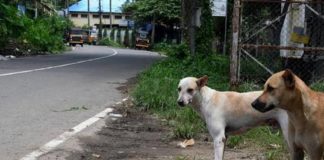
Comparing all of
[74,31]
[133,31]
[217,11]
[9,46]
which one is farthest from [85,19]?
[217,11]

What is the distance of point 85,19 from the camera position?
105m

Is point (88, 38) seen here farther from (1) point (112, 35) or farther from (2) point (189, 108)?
(2) point (189, 108)

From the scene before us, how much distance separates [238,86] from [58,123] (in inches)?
127

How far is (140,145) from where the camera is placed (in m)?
7.76

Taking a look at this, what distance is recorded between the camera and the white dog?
6.34 meters

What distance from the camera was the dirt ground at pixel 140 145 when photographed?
277 inches

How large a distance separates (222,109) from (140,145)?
5.73ft

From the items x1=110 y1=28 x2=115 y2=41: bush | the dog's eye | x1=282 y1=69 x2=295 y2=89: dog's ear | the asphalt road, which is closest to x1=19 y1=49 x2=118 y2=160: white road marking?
the asphalt road

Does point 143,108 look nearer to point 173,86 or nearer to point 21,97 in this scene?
point 173,86

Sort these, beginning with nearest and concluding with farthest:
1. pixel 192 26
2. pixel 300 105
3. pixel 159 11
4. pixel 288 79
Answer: pixel 288 79
pixel 300 105
pixel 192 26
pixel 159 11

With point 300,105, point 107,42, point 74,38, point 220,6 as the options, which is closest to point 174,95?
point 300,105

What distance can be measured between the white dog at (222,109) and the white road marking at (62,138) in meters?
1.80

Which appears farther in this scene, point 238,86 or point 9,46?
point 9,46

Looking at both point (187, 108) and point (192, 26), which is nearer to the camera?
point (187, 108)
